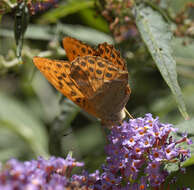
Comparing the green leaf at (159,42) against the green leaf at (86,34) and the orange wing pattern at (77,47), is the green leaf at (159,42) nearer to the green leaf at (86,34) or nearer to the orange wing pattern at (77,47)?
the orange wing pattern at (77,47)

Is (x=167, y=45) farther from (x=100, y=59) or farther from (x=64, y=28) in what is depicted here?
(x=64, y=28)

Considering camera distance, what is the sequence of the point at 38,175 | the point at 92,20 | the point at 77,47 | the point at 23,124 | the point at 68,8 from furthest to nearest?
1. the point at 23,124
2. the point at 92,20
3. the point at 68,8
4. the point at 77,47
5. the point at 38,175

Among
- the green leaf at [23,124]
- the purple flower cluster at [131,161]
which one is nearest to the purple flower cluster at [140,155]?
the purple flower cluster at [131,161]

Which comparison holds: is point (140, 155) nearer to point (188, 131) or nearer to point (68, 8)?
point (188, 131)

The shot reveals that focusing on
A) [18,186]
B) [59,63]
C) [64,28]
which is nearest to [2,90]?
[64,28]

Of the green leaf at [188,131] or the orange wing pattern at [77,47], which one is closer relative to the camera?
the green leaf at [188,131]

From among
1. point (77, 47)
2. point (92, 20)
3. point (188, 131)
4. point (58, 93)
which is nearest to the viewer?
point (188, 131)

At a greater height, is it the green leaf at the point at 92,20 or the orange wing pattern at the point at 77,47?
the orange wing pattern at the point at 77,47

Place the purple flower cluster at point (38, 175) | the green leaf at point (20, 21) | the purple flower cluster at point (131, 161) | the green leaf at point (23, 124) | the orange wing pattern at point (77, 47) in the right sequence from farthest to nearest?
1. the green leaf at point (23, 124)
2. the orange wing pattern at point (77, 47)
3. the green leaf at point (20, 21)
4. the purple flower cluster at point (131, 161)
5. the purple flower cluster at point (38, 175)

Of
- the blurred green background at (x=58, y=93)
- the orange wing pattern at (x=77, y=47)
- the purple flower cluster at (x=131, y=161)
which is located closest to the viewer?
the purple flower cluster at (x=131, y=161)

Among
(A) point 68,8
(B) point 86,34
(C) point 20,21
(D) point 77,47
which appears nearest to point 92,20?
(B) point 86,34
